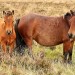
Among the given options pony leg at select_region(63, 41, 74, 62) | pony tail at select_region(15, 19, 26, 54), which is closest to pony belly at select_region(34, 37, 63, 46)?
pony leg at select_region(63, 41, 74, 62)

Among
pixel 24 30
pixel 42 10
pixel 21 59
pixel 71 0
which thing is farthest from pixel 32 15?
pixel 71 0

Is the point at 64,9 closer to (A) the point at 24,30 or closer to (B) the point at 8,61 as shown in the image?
(A) the point at 24,30

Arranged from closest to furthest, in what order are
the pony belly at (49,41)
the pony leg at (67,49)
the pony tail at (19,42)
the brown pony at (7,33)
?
1. the brown pony at (7,33)
2. the pony leg at (67,49)
3. the pony belly at (49,41)
4. the pony tail at (19,42)

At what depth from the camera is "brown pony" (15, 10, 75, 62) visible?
30.4 ft

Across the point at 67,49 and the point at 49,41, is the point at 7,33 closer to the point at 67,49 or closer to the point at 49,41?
the point at 49,41

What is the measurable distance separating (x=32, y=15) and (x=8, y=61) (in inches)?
92.1

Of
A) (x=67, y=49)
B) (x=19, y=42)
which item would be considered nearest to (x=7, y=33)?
(x=19, y=42)

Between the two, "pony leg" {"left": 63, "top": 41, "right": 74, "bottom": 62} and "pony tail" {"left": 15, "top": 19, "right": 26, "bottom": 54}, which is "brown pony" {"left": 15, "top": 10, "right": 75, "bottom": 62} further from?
"pony tail" {"left": 15, "top": 19, "right": 26, "bottom": 54}

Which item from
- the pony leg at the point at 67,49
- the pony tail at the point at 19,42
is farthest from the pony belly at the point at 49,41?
the pony tail at the point at 19,42

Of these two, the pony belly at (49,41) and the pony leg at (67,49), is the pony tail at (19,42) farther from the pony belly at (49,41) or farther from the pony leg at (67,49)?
the pony leg at (67,49)

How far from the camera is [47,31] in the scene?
9.52 metres

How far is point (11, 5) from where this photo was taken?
23984 mm

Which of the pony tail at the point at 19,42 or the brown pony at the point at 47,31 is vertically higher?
the brown pony at the point at 47,31

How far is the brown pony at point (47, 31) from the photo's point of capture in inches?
364
